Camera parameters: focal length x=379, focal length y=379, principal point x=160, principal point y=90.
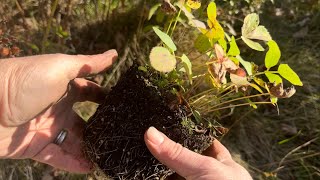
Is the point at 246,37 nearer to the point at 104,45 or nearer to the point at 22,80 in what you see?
the point at 22,80

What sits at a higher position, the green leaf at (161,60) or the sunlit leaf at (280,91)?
the green leaf at (161,60)

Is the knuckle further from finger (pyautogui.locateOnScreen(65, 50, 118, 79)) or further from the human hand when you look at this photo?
finger (pyautogui.locateOnScreen(65, 50, 118, 79))

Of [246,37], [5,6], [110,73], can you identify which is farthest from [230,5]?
[5,6]

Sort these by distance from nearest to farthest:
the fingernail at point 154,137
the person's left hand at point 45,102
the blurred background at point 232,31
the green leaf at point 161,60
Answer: the green leaf at point 161,60, the fingernail at point 154,137, the person's left hand at point 45,102, the blurred background at point 232,31

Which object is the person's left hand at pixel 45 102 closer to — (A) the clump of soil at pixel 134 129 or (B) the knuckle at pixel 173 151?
(A) the clump of soil at pixel 134 129

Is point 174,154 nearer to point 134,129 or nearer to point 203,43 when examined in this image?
point 134,129

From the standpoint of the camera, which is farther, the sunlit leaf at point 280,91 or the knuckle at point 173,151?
the knuckle at point 173,151

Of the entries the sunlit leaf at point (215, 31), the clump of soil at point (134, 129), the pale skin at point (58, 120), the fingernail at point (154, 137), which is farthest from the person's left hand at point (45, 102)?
the sunlit leaf at point (215, 31)
